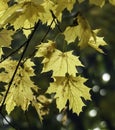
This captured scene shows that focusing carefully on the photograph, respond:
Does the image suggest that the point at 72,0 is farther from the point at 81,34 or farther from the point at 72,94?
the point at 72,94

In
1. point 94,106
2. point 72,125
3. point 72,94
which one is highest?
point 72,94

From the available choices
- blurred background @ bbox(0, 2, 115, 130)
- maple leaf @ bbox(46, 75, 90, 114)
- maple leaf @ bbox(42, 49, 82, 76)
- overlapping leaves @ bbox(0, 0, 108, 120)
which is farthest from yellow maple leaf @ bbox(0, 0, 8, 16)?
blurred background @ bbox(0, 2, 115, 130)

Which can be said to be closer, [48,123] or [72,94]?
[72,94]

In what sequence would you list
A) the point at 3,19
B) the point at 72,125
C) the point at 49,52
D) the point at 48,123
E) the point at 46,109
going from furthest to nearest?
the point at 72,125 < the point at 48,123 < the point at 46,109 < the point at 49,52 < the point at 3,19

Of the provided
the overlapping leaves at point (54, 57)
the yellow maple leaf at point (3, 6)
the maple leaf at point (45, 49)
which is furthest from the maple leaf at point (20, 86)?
the yellow maple leaf at point (3, 6)

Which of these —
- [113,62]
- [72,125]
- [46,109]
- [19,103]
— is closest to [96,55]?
[113,62]

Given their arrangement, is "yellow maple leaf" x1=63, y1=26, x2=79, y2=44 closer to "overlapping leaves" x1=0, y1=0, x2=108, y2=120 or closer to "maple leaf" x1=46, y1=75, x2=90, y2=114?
"overlapping leaves" x1=0, y1=0, x2=108, y2=120

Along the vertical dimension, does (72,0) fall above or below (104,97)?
above

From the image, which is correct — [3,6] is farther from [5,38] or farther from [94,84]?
[94,84]
